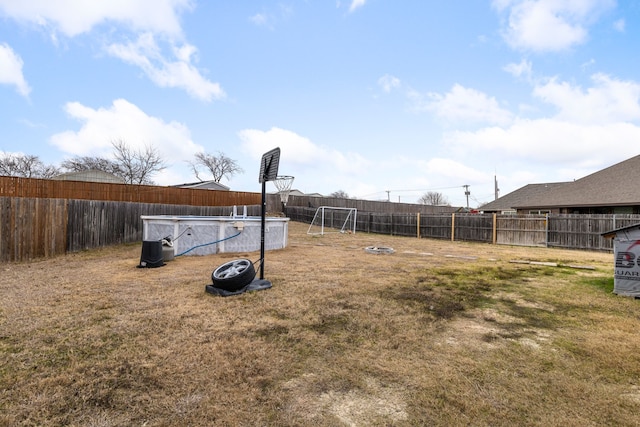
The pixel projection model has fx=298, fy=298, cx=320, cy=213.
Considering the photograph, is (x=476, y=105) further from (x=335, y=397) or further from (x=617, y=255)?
(x=335, y=397)

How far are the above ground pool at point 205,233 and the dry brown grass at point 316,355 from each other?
11.1 feet

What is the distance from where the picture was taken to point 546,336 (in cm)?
329

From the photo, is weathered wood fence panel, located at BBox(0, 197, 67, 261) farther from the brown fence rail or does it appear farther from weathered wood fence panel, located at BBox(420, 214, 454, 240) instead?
weathered wood fence panel, located at BBox(420, 214, 454, 240)

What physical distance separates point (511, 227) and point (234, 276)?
14591 mm

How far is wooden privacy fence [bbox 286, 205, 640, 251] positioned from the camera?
12484 mm

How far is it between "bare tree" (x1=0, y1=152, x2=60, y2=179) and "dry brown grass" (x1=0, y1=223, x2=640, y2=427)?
3785 cm

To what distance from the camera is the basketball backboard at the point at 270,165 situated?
542 cm

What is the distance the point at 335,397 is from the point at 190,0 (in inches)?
411

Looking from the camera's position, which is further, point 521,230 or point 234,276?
point 521,230

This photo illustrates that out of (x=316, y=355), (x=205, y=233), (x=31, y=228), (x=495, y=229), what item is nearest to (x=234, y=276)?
(x=316, y=355)

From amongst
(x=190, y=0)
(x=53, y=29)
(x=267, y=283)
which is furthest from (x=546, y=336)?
(x=53, y=29)

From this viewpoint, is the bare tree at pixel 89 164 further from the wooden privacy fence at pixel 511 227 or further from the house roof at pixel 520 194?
the house roof at pixel 520 194

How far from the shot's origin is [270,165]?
551cm

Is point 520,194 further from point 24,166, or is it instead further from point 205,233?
point 24,166
